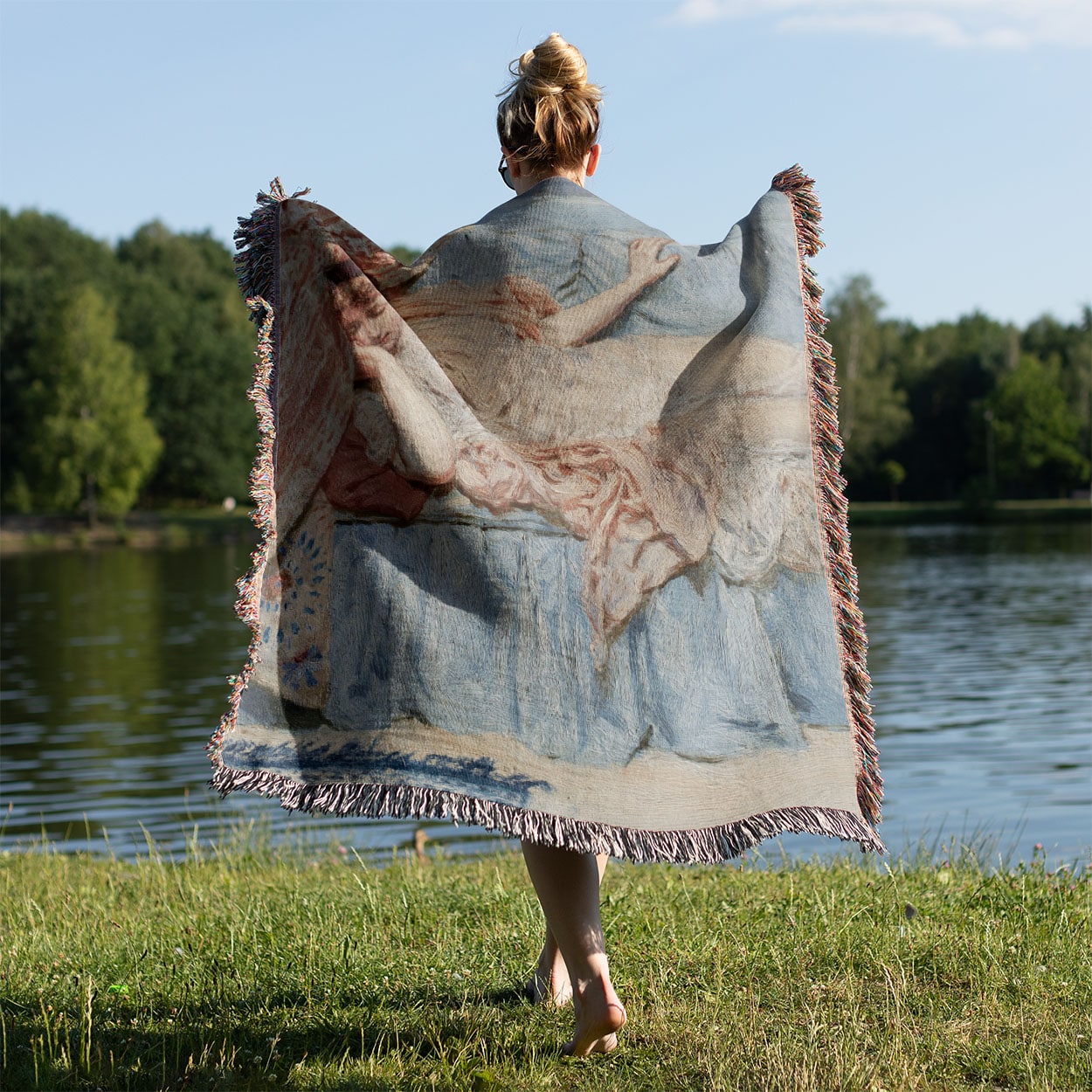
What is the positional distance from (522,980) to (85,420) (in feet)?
165

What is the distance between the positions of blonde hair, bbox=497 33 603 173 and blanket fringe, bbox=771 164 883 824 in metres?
0.65

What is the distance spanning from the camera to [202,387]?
5803 centimetres

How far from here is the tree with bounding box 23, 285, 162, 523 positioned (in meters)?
49.9

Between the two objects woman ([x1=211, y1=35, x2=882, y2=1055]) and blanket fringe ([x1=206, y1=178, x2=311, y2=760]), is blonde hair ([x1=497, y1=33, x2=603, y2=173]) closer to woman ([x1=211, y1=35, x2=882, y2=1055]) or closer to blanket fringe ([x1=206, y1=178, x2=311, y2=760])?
woman ([x1=211, y1=35, x2=882, y2=1055])

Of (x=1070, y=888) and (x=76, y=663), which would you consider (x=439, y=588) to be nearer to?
(x=1070, y=888)

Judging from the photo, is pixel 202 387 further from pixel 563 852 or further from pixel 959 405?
pixel 563 852

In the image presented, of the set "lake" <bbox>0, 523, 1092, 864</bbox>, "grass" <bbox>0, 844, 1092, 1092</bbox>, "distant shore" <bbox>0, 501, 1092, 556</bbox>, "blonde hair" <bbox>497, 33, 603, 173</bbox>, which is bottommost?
"lake" <bbox>0, 523, 1092, 864</bbox>

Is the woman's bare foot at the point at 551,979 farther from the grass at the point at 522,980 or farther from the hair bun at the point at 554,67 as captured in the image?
the hair bun at the point at 554,67

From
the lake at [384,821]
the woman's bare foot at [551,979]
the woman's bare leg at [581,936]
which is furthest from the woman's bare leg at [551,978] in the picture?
the lake at [384,821]

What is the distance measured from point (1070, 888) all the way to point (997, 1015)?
1.68 metres

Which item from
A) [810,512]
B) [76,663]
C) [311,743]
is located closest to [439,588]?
[311,743]

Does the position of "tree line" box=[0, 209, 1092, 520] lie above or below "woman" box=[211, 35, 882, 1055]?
above

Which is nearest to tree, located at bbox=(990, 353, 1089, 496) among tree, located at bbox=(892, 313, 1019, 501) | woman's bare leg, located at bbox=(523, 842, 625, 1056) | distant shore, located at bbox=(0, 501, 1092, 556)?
tree, located at bbox=(892, 313, 1019, 501)

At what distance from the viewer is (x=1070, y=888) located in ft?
15.2
